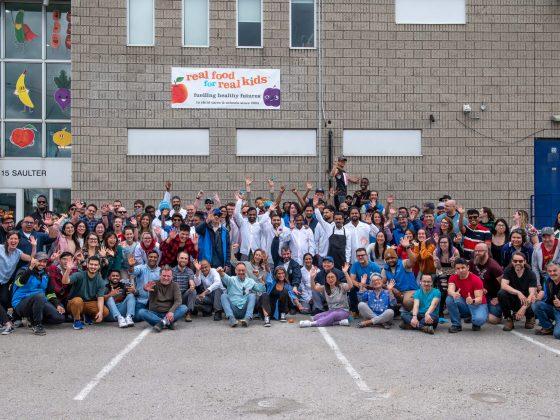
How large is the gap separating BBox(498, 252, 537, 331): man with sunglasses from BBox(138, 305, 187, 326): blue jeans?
18.2 feet

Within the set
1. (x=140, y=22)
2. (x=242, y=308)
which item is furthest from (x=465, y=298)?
(x=140, y=22)

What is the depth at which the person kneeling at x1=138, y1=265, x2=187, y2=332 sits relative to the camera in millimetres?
12133

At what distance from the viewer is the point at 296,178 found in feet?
62.6

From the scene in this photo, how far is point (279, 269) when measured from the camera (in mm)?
13133

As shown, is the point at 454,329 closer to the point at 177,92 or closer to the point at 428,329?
the point at 428,329

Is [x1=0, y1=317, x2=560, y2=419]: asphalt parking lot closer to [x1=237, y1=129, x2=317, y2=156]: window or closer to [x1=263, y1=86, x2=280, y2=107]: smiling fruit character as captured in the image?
[x1=237, y1=129, x2=317, y2=156]: window

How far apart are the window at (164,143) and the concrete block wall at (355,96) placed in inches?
6.9

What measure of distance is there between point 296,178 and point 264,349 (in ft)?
30.2

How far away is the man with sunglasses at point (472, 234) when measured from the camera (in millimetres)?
13188

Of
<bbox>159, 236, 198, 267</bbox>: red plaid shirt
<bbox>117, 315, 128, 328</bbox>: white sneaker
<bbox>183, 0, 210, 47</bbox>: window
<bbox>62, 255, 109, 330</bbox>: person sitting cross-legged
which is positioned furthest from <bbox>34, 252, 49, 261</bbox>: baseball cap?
<bbox>183, 0, 210, 47</bbox>: window

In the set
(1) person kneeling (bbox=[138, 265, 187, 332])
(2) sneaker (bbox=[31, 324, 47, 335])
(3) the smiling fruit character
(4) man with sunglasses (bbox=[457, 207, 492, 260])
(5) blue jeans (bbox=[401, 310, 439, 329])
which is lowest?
(2) sneaker (bbox=[31, 324, 47, 335])

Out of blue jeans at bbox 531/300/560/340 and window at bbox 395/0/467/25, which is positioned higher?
window at bbox 395/0/467/25

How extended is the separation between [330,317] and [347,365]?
10.2 ft

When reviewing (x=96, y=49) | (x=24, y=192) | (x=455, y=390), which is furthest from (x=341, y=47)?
(x=455, y=390)
